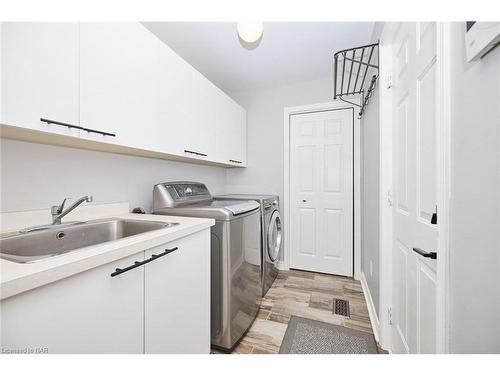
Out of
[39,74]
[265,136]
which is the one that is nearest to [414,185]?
[39,74]

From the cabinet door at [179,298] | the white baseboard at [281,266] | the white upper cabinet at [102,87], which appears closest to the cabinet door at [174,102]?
the white upper cabinet at [102,87]

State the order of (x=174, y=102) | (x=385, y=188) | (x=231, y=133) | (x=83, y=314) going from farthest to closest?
1. (x=231, y=133)
2. (x=174, y=102)
3. (x=385, y=188)
4. (x=83, y=314)

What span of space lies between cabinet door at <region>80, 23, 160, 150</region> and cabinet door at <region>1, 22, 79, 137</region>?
0.17ft

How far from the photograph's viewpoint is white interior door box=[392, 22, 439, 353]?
873 mm

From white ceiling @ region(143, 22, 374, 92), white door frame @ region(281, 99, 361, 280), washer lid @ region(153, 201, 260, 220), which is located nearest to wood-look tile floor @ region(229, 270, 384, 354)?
white door frame @ region(281, 99, 361, 280)

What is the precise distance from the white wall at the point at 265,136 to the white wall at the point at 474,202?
2.29 m

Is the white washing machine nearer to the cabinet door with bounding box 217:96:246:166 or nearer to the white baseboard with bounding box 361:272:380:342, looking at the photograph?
the cabinet door with bounding box 217:96:246:166

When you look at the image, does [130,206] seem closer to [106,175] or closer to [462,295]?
[106,175]

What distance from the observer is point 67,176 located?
1.30 m

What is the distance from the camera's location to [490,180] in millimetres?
505

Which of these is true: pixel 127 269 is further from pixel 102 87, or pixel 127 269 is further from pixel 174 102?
pixel 174 102

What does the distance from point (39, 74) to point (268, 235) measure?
6.62ft
